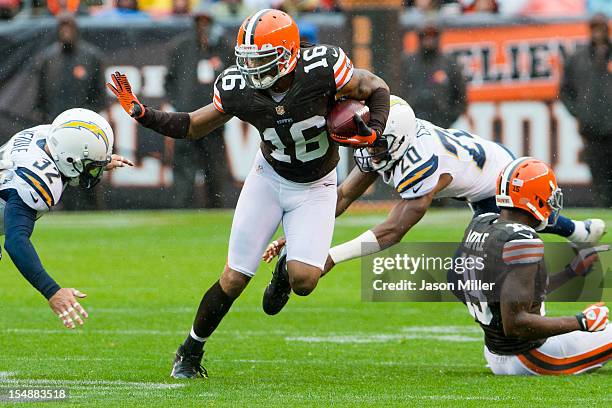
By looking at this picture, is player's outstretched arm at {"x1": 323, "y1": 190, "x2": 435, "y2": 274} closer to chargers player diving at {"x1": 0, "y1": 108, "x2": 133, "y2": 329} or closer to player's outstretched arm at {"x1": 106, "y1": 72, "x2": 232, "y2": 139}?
player's outstretched arm at {"x1": 106, "y1": 72, "x2": 232, "y2": 139}

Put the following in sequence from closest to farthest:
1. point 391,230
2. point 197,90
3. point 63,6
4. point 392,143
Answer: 1. point 392,143
2. point 391,230
3. point 197,90
4. point 63,6

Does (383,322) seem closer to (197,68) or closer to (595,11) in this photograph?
(197,68)

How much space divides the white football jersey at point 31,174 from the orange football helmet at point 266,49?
1027 millimetres

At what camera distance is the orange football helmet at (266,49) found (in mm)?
5883

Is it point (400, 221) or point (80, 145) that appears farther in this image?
point (400, 221)

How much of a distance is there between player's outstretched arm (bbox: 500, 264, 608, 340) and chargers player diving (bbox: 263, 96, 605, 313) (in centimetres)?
124

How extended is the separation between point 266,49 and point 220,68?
7.42 meters

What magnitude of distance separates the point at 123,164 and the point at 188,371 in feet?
3.54

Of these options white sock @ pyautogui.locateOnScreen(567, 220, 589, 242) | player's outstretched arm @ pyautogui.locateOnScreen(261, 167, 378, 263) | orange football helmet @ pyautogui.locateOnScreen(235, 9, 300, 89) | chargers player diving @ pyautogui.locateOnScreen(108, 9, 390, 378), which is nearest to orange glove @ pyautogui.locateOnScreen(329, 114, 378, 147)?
chargers player diving @ pyautogui.locateOnScreen(108, 9, 390, 378)

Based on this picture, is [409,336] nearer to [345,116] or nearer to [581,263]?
[581,263]

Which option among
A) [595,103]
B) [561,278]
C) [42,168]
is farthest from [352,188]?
[595,103]

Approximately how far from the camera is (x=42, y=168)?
6.04 meters

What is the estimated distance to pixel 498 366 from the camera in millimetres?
6258

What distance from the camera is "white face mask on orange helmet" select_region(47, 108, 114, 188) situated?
6.08 meters
